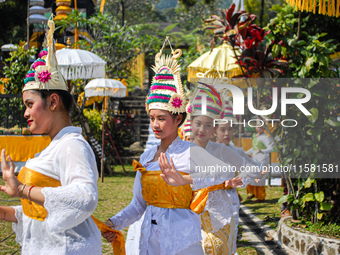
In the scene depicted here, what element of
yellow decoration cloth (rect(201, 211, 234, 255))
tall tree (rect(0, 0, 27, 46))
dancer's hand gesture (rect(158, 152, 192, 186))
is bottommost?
yellow decoration cloth (rect(201, 211, 234, 255))

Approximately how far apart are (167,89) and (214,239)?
1.74 meters

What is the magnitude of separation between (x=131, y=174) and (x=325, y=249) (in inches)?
327

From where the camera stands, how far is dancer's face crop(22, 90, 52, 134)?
2.19 meters

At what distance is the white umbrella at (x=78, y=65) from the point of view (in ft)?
30.8

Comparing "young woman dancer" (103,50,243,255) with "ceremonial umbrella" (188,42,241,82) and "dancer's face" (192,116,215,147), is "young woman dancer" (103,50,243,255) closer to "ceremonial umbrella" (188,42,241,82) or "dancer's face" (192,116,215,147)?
"dancer's face" (192,116,215,147)

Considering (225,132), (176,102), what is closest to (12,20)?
(225,132)

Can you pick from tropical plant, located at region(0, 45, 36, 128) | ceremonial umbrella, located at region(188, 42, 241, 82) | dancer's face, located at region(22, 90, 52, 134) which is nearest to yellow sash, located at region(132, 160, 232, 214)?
dancer's face, located at region(22, 90, 52, 134)

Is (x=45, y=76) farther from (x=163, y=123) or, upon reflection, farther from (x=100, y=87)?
(x=100, y=87)

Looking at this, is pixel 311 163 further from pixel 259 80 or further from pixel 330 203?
pixel 259 80

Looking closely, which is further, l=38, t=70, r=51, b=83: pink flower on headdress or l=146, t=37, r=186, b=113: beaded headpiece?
l=146, t=37, r=186, b=113: beaded headpiece

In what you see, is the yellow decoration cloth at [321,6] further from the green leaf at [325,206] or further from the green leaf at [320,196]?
the green leaf at [325,206]

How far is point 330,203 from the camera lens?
500cm

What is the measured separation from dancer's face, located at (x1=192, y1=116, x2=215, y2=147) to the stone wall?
5.99ft

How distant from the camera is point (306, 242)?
15.8 feet
